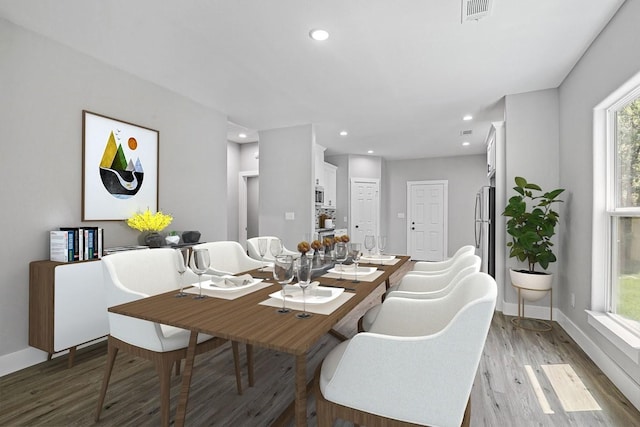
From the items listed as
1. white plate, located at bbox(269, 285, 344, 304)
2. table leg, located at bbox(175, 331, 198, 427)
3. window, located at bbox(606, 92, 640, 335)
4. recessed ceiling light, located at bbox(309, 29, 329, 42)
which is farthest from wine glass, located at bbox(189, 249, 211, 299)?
window, located at bbox(606, 92, 640, 335)

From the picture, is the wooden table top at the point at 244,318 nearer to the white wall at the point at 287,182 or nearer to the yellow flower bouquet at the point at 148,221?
the yellow flower bouquet at the point at 148,221

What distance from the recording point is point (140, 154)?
11.0 ft

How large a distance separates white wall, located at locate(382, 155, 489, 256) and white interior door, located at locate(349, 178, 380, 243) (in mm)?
430

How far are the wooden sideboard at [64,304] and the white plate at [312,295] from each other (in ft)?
5.92

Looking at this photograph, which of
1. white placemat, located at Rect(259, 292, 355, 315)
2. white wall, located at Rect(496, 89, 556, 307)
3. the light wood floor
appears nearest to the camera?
white placemat, located at Rect(259, 292, 355, 315)

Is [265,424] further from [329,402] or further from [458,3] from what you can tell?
[458,3]

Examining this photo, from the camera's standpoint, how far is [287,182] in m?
5.23

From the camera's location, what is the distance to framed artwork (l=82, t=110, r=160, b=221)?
2906 millimetres

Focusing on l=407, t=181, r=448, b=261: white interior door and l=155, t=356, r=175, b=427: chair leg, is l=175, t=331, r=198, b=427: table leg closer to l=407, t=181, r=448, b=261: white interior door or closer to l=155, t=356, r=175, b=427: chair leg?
l=155, t=356, r=175, b=427: chair leg


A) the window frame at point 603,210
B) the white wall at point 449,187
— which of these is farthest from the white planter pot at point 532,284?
the white wall at point 449,187

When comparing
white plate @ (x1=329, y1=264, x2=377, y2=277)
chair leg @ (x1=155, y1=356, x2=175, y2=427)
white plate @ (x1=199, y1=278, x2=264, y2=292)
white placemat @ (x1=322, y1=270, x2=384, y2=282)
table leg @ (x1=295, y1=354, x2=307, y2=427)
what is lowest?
chair leg @ (x1=155, y1=356, x2=175, y2=427)

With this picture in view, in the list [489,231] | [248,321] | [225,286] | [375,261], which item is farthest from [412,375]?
[489,231]

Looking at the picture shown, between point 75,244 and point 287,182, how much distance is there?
3096 mm

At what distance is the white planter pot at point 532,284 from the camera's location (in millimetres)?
3281
